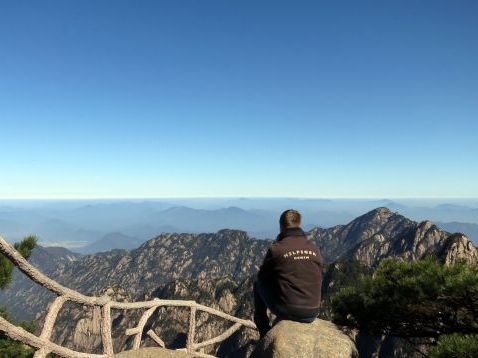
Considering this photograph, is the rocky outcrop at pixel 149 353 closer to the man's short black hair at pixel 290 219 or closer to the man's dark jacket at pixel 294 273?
the man's dark jacket at pixel 294 273

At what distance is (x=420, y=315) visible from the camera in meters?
10.2

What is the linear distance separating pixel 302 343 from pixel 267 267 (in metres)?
1.87

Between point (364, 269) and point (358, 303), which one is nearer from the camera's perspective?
point (358, 303)

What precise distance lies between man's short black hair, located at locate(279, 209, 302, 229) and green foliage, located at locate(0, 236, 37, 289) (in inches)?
459

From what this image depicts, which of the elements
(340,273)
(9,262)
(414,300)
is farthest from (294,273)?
(340,273)

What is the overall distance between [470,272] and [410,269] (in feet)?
5.39

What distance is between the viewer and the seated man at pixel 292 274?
9172 millimetres

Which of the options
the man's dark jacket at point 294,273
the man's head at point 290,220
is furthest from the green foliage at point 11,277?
the man's head at point 290,220

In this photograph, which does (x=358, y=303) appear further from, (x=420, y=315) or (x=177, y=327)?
(x=177, y=327)

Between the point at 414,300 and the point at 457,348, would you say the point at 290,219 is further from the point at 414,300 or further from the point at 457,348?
the point at 457,348

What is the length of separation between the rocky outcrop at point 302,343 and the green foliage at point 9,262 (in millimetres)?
11587

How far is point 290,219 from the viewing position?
9.38 metres

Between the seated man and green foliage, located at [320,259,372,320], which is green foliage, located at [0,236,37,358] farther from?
green foliage, located at [320,259,372,320]

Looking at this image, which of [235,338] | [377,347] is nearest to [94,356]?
[377,347]
